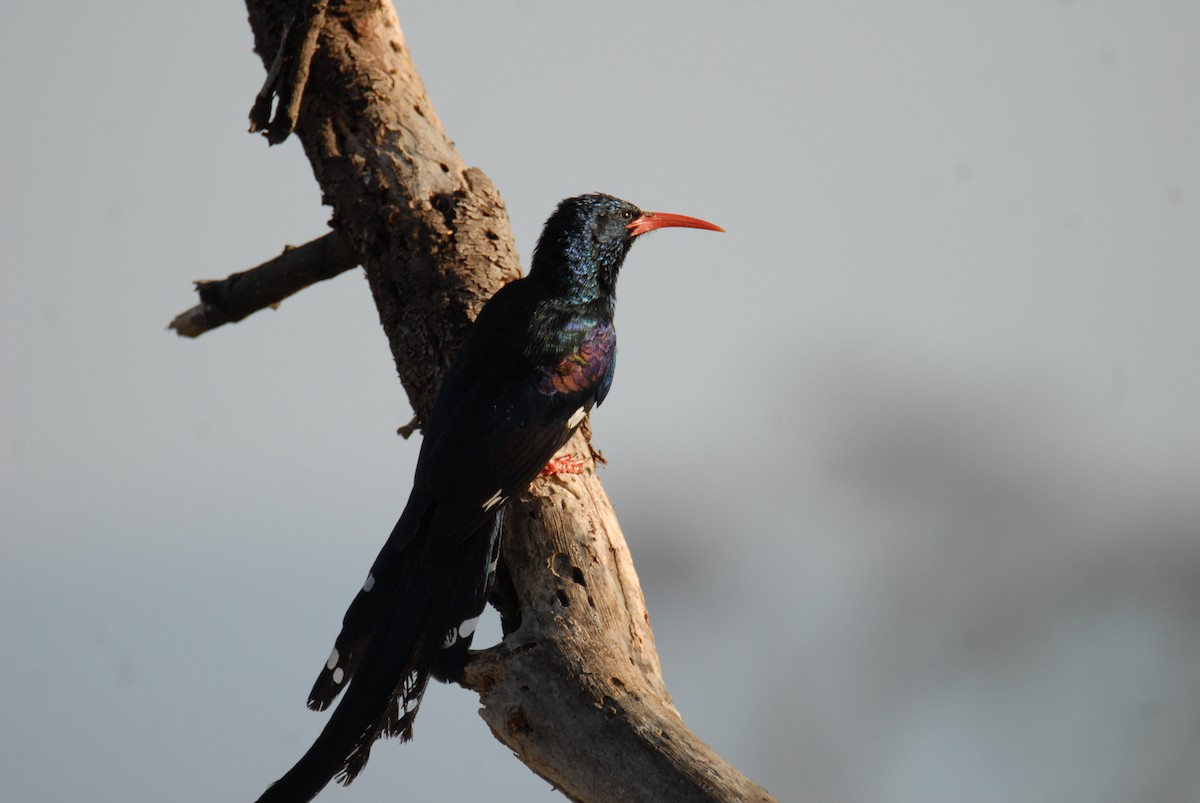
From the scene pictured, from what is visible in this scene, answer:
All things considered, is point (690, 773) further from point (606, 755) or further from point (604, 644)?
point (604, 644)

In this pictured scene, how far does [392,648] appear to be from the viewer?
2.72 metres

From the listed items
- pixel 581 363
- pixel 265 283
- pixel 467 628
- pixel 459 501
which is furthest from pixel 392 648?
pixel 265 283

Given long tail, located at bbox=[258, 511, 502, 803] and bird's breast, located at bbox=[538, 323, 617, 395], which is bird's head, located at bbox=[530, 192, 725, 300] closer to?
bird's breast, located at bbox=[538, 323, 617, 395]

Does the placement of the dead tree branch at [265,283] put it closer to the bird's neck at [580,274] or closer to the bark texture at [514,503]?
the bark texture at [514,503]

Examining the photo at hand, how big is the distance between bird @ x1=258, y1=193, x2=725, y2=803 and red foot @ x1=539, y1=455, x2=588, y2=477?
0.27 ft

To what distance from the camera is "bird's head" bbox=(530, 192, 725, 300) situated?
364 centimetres

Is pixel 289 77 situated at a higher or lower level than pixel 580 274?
higher

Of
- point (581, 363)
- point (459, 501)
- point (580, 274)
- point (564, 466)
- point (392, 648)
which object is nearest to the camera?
point (392, 648)

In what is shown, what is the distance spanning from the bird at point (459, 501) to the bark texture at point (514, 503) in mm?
124

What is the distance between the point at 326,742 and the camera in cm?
257

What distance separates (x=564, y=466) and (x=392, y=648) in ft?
2.37

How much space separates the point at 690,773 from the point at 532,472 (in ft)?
3.15

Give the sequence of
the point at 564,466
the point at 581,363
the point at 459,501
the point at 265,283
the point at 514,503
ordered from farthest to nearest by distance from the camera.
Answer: the point at 265,283 < the point at 581,363 < the point at 564,466 < the point at 514,503 < the point at 459,501

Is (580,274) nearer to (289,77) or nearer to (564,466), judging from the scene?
(564,466)
